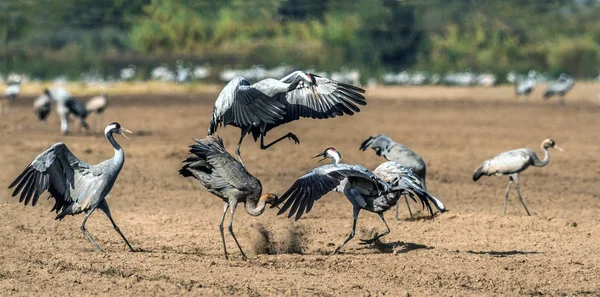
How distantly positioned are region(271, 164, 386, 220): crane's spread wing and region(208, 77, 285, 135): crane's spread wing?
1416mm

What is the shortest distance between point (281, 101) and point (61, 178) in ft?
7.92

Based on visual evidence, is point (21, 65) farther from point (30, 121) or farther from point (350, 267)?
point (350, 267)

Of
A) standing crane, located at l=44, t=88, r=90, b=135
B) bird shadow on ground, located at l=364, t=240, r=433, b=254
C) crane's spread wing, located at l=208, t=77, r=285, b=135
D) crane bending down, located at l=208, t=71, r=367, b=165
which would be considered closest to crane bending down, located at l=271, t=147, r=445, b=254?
bird shadow on ground, located at l=364, t=240, r=433, b=254

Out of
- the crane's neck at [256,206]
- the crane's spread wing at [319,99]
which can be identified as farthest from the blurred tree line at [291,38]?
the crane's neck at [256,206]

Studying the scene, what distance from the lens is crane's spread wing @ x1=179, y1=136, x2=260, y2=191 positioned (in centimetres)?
927

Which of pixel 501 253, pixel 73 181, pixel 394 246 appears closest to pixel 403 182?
pixel 394 246

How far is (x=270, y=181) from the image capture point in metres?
14.7

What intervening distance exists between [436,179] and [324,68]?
50019mm

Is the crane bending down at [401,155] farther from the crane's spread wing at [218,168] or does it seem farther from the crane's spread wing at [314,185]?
the crane's spread wing at [218,168]

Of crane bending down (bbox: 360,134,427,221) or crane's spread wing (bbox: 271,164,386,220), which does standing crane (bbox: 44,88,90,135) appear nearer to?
crane bending down (bbox: 360,134,427,221)

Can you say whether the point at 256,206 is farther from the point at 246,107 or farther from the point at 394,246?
the point at 394,246

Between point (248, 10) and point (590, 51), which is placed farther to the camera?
point (248, 10)

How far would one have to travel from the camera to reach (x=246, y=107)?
1021cm

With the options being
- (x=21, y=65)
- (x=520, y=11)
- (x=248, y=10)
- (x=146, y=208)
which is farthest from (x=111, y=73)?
(x=146, y=208)
